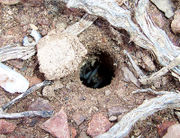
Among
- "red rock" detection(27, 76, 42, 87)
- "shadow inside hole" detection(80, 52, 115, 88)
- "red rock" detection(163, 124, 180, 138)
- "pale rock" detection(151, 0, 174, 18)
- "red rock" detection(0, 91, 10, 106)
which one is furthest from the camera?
"shadow inside hole" detection(80, 52, 115, 88)

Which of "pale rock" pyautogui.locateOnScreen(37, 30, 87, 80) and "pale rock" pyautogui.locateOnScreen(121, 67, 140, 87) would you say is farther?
"pale rock" pyautogui.locateOnScreen(121, 67, 140, 87)

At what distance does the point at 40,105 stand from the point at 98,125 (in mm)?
521

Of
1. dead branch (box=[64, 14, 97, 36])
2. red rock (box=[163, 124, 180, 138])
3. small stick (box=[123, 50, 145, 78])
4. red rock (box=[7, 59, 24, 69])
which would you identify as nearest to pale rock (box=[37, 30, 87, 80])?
dead branch (box=[64, 14, 97, 36])

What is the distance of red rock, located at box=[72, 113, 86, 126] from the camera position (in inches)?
85.7

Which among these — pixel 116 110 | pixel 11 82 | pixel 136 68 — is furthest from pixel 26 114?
pixel 136 68

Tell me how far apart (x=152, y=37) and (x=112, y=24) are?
369 mm

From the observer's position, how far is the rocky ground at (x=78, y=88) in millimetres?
2123

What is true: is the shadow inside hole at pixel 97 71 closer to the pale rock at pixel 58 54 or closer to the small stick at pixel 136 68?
the small stick at pixel 136 68

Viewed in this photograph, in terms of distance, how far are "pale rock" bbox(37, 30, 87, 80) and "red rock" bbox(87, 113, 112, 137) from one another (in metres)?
0.48

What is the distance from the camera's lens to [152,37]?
7.34 ft

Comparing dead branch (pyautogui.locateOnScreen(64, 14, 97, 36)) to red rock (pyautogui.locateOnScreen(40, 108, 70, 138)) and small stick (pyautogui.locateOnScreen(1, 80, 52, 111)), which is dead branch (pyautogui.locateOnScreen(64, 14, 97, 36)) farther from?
red rock (pyautogui.locateOnScreen(40, 108, 70, 138))

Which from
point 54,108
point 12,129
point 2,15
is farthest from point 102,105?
point 2,15

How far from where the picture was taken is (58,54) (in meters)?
2.24

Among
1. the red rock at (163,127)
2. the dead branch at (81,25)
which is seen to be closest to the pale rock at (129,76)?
the red rock at (163,127)
